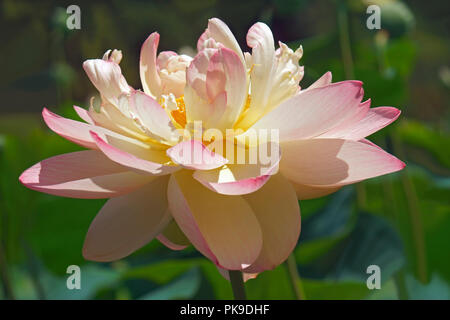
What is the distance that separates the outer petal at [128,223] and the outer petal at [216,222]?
2cm

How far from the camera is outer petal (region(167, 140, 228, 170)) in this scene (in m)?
0.33

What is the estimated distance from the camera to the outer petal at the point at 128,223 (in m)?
0.36

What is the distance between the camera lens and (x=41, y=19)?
4246 millimetres

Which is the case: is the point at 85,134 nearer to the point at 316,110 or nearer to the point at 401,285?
the point at 316,110

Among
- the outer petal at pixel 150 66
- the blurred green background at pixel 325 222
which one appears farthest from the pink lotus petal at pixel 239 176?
the blurred green background at pixel 325 222

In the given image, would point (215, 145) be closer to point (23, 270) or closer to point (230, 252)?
point (230, 252)

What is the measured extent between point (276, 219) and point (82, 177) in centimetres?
13

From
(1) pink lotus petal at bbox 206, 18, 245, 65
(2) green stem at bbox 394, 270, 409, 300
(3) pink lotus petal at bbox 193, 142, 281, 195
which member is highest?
(1) pink lotus petal at bbox 206, 18, 245, 65

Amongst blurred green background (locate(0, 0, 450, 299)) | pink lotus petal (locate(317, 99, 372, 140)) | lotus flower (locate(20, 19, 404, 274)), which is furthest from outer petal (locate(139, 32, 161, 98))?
blurred green background (locate(0, 0, 450, 299))

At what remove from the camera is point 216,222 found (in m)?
0.35

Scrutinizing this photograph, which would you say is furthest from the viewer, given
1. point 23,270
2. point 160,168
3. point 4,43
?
point 4,43

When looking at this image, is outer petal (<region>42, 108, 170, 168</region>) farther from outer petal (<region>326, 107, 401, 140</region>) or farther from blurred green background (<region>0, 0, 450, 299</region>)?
blurred green background (<region>0, 0, 450, 299</region>)

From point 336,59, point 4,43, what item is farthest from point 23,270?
point 4,43
